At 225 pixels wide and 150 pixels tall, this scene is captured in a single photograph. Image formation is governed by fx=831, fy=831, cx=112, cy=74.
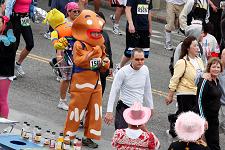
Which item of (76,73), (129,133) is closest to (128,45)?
(76,73)

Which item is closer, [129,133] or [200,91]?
[129,133]

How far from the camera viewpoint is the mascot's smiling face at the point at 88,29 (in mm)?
11703

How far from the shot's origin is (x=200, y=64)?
12133mm

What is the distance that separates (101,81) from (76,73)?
116 centimetres

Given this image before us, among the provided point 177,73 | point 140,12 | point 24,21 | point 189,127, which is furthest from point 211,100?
point 24,21

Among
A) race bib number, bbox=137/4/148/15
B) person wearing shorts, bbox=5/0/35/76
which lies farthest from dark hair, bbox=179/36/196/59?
person wearing shorts, bbox=5/0/35/76

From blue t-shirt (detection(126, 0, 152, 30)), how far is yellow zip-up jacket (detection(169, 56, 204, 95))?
342cm

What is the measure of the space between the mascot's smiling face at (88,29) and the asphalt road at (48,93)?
160cm

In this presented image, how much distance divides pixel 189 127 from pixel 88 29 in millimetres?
3552

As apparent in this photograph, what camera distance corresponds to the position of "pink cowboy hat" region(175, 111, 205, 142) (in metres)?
8.55

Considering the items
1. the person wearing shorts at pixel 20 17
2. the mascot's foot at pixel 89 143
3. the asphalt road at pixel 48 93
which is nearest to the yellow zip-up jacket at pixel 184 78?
the asphalt road at pixel 48 93

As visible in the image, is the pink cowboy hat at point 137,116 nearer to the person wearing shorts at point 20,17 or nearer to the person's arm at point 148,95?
the person's arm at point 148,95

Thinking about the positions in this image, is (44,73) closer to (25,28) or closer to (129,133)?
(25,28)

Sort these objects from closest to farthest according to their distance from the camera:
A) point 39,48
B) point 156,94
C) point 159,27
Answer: point 156,94, point 39,48, point 159,27
